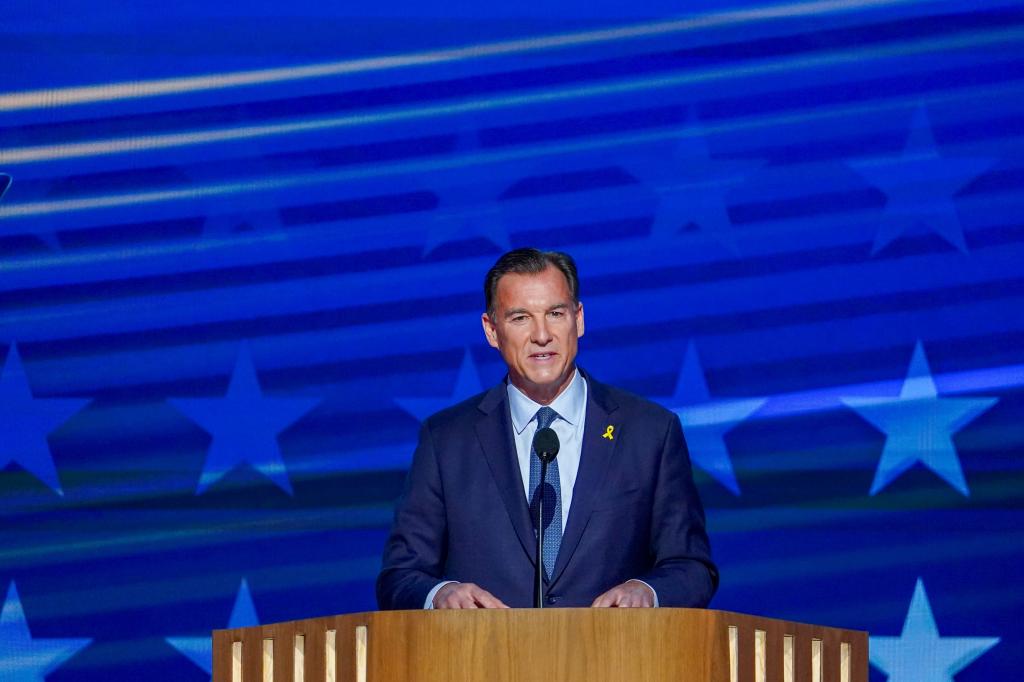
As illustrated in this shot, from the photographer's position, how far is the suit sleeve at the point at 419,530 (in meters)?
3.55

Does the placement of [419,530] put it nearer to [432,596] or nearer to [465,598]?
[432,596]

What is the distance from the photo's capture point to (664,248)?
4.91 m

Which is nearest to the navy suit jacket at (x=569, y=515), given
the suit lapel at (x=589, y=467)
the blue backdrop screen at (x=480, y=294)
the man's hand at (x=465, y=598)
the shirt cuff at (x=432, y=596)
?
the suit lapel at (x=589, y=467)

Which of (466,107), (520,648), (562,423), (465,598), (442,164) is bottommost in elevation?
(520,648)

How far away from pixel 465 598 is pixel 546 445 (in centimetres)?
35

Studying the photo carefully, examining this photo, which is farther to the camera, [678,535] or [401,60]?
[401,60]

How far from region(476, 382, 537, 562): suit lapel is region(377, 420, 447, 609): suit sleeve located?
0.14 metres

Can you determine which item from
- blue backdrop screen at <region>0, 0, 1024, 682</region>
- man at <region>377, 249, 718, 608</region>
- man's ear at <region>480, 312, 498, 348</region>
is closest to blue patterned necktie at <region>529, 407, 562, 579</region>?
man at <region>377, 249, 718, 608</region>

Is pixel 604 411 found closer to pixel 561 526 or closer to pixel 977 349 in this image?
pixel 561 526

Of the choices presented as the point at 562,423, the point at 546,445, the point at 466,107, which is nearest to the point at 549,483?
the point at 562,423

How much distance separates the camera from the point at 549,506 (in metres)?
3.60

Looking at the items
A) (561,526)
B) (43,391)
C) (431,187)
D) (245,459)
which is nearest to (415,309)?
(431,187)

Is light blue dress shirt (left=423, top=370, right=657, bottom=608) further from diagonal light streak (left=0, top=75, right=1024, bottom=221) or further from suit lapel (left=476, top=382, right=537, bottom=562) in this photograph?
diagonal light streak (left=0, top=75, right=1024, bottom=221)

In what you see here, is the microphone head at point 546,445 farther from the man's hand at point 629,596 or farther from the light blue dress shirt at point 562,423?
the light blue dress shirt at point 562,423
